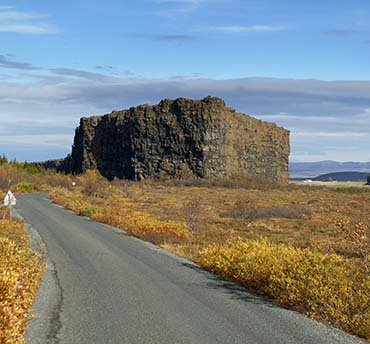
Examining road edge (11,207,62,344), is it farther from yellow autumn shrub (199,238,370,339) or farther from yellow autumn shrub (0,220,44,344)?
→ yellow autumn shrub (199,238,370,339)

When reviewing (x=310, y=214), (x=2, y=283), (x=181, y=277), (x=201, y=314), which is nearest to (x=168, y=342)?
(x=201, y=314)

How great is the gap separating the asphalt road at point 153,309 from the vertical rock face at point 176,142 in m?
75.3

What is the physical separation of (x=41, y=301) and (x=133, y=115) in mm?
87027

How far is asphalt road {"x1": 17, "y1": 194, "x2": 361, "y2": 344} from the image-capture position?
834cm

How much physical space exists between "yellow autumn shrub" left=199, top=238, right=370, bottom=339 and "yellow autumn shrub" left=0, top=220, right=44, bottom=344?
4.33m

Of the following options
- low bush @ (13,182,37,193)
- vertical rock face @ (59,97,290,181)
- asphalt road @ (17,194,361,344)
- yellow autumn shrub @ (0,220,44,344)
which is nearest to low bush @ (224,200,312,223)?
asphalt road @ (17,194,361,344)

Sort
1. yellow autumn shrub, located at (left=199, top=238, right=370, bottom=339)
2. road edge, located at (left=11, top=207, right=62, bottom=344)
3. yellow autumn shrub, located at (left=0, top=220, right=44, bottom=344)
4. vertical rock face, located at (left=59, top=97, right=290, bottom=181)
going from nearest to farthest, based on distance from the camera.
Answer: yellow autumn shrub, located at (left=0, top=220, right=44, bottom=344), road edge, located at (left=11, top=207, right=62, bottom=344), yellow autumn shrub, located at (left=199, top=238, right=370, bottom=339), vertical rock face, located at (left=59, top=97, right=290, bottom=181)

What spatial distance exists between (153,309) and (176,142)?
3261 inches

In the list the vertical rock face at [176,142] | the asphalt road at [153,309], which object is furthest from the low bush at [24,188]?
the asphalt road at [153,309]

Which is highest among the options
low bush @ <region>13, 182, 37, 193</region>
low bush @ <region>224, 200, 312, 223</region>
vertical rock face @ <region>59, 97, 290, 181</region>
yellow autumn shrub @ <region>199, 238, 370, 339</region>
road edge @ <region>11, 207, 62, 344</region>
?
vertical rock face @ <region>59, 97, 290, 181</region>

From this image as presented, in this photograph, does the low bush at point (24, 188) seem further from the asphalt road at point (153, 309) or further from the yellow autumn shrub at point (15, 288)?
the yellow autumn shrub at point (15, 288)

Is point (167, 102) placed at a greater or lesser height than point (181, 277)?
greater

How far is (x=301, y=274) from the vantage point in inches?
429

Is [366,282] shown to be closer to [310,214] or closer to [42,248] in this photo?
[42,248]
